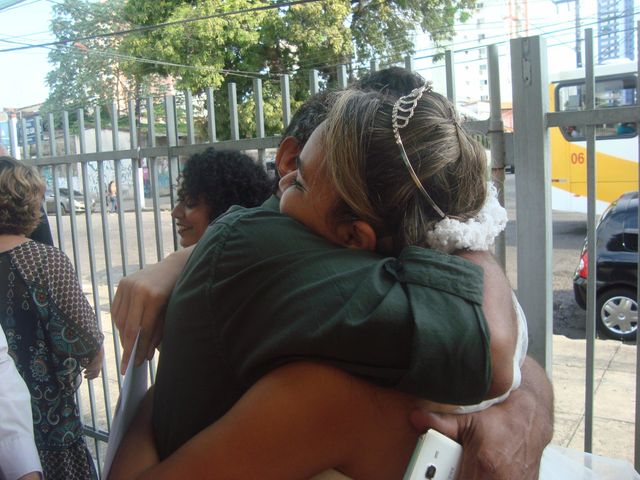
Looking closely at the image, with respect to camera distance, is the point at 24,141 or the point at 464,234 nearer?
the point at 464,234

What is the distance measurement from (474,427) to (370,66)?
1.40 metres

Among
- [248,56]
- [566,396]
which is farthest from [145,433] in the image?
[248,56]

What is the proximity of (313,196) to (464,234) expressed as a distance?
0.87 ft

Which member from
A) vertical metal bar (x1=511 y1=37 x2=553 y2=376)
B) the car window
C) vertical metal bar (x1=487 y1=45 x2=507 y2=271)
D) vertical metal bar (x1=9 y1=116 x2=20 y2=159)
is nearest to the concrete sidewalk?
the car window

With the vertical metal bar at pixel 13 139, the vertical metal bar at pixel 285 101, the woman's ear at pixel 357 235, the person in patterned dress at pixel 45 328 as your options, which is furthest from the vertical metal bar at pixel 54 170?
the woman's ear at pixel 357 235

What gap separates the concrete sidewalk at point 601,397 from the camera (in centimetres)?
371

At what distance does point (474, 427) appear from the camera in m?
1.06

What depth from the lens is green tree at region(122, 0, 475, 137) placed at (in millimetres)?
15773

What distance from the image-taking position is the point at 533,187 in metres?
1.97

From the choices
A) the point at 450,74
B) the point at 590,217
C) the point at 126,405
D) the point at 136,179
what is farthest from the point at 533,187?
the point at 136,179

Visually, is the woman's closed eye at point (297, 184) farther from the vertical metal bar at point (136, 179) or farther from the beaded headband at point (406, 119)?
the vertical metal bar at point (136, 179)

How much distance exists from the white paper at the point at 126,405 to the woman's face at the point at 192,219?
0.87 meters

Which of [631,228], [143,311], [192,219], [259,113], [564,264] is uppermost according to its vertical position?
[259,113]

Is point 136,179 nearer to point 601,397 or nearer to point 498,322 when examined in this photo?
point 498,322
